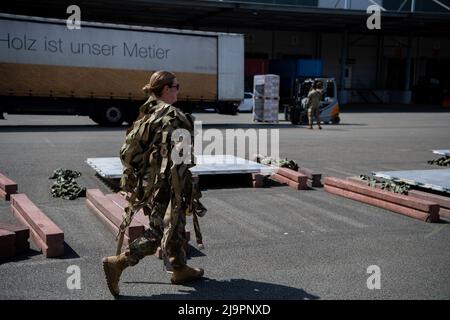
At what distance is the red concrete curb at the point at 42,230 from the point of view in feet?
16.9

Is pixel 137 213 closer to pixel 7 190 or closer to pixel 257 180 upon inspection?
pixel 7 190

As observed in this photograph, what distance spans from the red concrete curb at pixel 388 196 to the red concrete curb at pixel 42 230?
16.4ft

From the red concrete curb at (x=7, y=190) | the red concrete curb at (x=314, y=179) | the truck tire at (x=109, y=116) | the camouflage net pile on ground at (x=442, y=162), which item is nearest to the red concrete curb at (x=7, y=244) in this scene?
the red concrete curb at (x=7, y=190)

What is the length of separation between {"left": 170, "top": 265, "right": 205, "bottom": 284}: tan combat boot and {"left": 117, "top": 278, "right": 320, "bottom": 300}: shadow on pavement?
0.06 meters

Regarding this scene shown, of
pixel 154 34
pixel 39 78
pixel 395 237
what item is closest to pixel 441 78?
pixel 154 34

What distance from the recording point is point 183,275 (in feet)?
14.7

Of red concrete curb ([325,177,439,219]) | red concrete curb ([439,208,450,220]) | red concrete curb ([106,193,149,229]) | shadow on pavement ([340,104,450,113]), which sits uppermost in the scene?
shadow on pavement ([340,104,450,113])

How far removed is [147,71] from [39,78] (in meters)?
4.63

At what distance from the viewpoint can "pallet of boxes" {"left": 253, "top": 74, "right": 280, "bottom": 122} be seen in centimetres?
2570

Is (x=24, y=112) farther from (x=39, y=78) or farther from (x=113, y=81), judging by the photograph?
(x=113, y=81)

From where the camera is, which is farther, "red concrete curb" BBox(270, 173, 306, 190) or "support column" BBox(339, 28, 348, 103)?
"support column" BBox(339, 28, 348, 103)

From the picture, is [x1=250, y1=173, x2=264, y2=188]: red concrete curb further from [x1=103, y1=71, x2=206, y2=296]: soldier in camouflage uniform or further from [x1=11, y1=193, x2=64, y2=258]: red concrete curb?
[x1=103, y1=71, x2=206, y2=296]: soldier in camouflage uniform

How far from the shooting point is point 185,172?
13.8 ft

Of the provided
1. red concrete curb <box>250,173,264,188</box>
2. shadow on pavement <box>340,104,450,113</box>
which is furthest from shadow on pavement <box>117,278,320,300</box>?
shadow on pavement <box>340,104,450,113</box>
